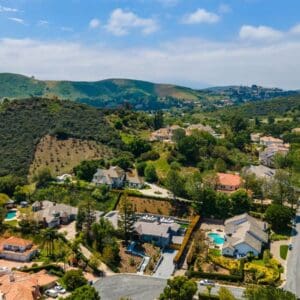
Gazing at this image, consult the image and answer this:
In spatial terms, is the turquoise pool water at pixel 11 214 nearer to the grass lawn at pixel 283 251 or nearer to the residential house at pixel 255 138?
the grass lawn at pixel 283 251

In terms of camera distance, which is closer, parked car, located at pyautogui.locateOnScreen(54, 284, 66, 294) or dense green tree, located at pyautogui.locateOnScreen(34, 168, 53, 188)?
parked car, located at pyautogui.locateOnScreen(54, 284, 66, 294)

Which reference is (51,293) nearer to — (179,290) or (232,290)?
(179,290)

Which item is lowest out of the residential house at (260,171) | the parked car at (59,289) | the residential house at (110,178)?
the parked car at (59,289)

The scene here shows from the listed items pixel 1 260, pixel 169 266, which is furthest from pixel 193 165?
pixel 1 260

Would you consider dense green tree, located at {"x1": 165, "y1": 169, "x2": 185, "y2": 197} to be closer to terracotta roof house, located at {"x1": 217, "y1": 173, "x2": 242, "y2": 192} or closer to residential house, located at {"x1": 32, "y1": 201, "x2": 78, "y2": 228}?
terracotta roof house, located at {"x1": 217, "y1": 173, "x2": 242, "y2": 192}

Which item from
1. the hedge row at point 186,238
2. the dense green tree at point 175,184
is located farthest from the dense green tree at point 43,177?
the hedge row at point 186,238

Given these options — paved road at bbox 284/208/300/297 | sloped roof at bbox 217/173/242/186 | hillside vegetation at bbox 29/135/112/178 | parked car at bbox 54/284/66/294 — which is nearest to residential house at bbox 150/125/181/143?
hillside vegetation at bbox 29/135/112/178

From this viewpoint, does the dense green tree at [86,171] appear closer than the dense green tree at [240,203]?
No

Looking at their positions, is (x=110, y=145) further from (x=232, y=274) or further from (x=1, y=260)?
(x=232, y=274)
